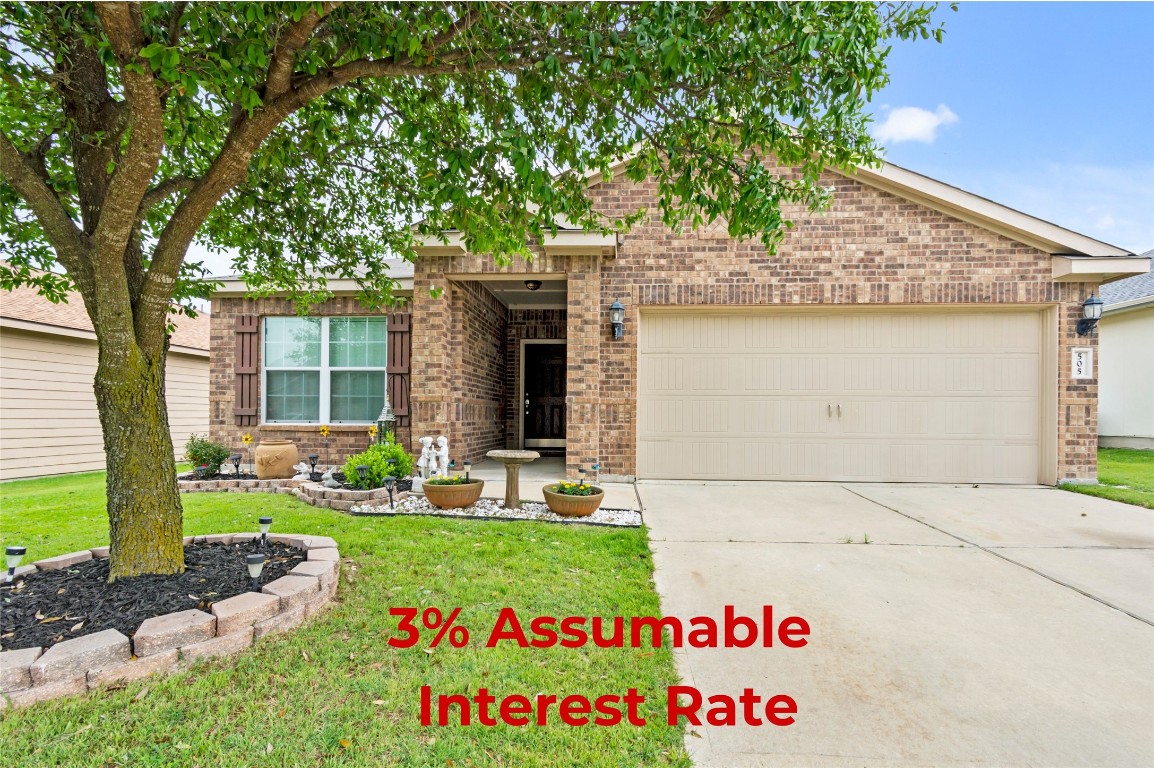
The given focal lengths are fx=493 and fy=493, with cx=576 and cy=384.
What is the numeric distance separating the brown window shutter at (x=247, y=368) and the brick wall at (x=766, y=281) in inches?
110

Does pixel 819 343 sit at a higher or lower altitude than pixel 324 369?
higher

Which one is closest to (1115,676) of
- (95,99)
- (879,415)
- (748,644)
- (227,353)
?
(748,644)

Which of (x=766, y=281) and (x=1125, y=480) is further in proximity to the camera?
(x=1125, y=480)

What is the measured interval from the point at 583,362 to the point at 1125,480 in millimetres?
7512

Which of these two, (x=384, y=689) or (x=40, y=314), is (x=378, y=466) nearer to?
(x=384, y=689)

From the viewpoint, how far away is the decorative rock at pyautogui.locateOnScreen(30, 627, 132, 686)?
1849 millimetres

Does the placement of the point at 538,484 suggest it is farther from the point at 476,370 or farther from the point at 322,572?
the point at 322,572

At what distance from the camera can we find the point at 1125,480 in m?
6.67

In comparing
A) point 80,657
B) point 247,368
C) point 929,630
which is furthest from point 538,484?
point 247,368

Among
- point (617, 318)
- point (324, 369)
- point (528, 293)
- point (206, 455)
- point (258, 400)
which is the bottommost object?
point (206, 455)

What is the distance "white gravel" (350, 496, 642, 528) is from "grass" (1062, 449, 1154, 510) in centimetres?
565

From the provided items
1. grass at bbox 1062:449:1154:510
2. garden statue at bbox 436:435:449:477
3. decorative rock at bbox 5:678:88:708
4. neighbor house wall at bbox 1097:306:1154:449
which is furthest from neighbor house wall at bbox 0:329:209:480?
neighbor house wall at bbox 1097:306:1154:449

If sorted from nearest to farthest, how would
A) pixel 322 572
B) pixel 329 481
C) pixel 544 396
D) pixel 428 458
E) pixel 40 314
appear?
pixel 322 572 < pixel 428 458 < pixel 329 481 < pixel 40 314 < pixel 544 396

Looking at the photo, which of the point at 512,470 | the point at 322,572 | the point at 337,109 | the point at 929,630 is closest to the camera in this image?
the point at 929,630
